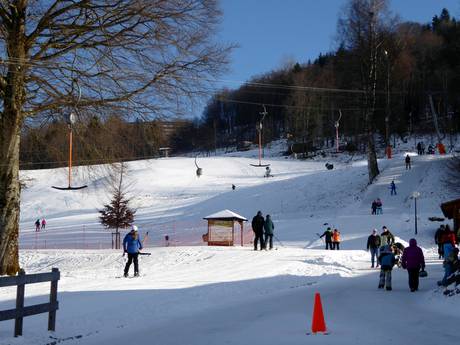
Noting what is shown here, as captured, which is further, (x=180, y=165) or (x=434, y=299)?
(x=180, y=165)

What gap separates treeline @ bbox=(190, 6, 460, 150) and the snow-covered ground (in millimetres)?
4773

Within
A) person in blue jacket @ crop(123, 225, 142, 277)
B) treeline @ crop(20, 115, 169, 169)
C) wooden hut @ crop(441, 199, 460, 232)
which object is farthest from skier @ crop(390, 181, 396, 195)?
treeline @ crop(20, 115, 169, 169)

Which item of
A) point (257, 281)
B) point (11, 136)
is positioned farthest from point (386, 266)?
point (11, 136)

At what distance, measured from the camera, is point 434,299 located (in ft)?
44.3

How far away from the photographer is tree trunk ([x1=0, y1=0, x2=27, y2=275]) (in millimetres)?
13969

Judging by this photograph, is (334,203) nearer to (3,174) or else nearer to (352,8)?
(352,8)

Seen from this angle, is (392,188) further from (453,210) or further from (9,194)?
(9,194)

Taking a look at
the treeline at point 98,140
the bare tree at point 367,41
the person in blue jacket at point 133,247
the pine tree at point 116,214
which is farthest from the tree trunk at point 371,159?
the treeline at point 98,140

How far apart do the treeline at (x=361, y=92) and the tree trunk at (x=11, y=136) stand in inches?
175

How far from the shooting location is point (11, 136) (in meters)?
14.4

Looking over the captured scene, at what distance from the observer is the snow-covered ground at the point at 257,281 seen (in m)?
9.88

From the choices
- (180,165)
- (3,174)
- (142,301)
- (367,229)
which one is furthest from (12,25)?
(180,165)

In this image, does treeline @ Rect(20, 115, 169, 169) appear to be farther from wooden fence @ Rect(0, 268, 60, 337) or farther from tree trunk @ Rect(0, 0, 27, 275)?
wooden fence @ Rect(0, 268, 60, 337)

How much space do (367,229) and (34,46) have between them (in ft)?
82.9
